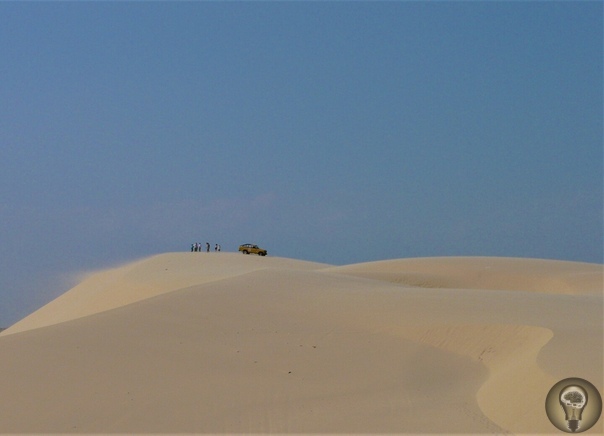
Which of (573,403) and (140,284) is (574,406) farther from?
(140,284)

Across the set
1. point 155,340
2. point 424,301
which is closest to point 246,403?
point 155,340

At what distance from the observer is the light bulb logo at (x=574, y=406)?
25.6 ft

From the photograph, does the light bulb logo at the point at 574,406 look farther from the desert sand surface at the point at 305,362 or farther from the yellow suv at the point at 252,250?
the yellow suv at the point at 252,250

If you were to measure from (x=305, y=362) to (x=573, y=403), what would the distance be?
16.1ft

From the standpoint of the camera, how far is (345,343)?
1309cm

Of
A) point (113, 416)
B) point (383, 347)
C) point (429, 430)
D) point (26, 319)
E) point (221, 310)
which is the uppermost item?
point (26, 319)

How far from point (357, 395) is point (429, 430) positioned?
1.76 meters

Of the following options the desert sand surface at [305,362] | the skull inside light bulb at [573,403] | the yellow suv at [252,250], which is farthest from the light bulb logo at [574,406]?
the yellow suv at [252,250]

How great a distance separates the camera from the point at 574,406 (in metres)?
7.96

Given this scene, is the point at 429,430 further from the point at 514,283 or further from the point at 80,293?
the point at 80,293

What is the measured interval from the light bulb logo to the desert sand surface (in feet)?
0.52

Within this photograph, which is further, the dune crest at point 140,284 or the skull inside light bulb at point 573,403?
the dune crest at point 140,284

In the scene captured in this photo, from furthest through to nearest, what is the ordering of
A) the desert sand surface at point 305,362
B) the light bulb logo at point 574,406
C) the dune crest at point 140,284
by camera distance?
the dune crest at point 140,284
the desert sand surface at point 305,362
the light bulb logo at point 574,406

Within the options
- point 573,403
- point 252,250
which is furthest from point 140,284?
point 573,403
